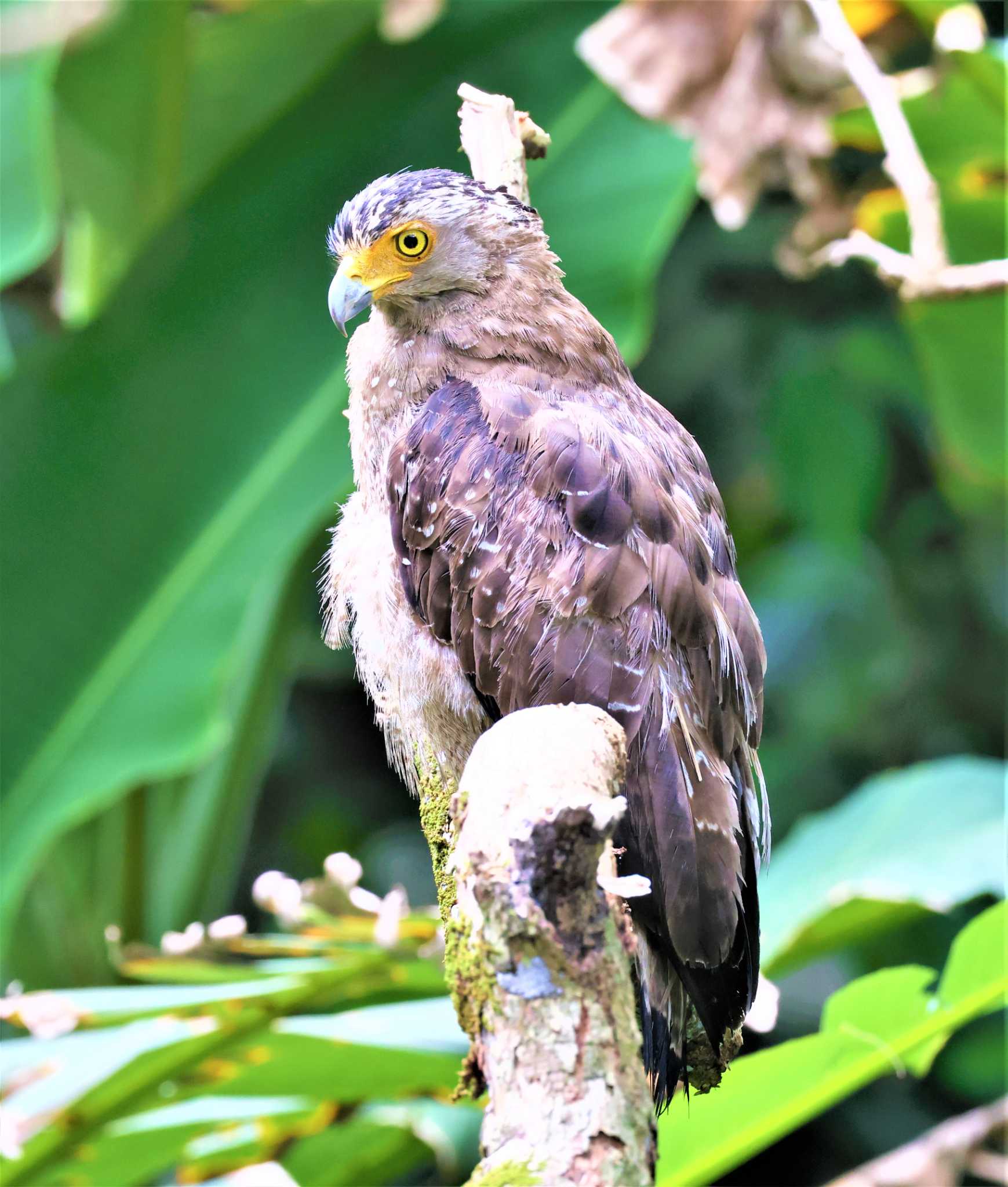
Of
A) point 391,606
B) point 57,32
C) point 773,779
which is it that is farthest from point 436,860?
point 773,779

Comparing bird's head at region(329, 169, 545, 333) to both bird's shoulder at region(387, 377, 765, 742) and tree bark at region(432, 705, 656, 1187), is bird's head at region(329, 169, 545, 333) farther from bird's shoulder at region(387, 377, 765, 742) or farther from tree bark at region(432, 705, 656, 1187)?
tree bark at region(432, 705, 656, 1187)

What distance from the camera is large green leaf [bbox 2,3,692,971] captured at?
10.9 feet

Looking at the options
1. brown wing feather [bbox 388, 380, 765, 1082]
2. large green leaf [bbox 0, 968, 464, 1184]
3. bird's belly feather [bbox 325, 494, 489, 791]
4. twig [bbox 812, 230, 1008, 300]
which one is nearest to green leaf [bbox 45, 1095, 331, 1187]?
large green leaf [bbox 0, 968, 464, 1184]

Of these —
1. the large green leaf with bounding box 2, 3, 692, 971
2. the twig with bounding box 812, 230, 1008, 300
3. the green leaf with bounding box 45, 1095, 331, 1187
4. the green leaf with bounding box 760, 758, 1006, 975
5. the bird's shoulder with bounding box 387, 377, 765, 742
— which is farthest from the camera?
the large green leaf with bounding box 2, 3, 692, 971

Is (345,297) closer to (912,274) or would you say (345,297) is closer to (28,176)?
(912,274)

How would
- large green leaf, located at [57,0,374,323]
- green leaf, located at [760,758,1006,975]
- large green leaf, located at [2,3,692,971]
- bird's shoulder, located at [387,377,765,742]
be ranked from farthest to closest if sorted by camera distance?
large green leaf, located at [57,0,374,323] < large green leaf, located at [2,3,692,971] < green leaf, located at [760,758,1006,975] < bird's shoulder, located at [387,377,765,742]

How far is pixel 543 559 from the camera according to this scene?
76.3 inches

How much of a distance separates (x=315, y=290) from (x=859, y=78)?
4.77ft

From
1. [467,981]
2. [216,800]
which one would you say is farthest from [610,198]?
[467,981]

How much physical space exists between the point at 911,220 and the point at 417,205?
108 centimetres

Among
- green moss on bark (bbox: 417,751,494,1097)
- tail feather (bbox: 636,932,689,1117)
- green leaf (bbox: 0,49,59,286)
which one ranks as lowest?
tail feather (bbox: 636,932,689,1117)

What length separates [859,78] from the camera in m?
2.65

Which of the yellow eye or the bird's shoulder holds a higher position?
the yellow eye

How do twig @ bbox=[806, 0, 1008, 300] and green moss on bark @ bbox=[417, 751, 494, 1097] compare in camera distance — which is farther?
twig @ bbox=[806, 0, 1008, 300]
